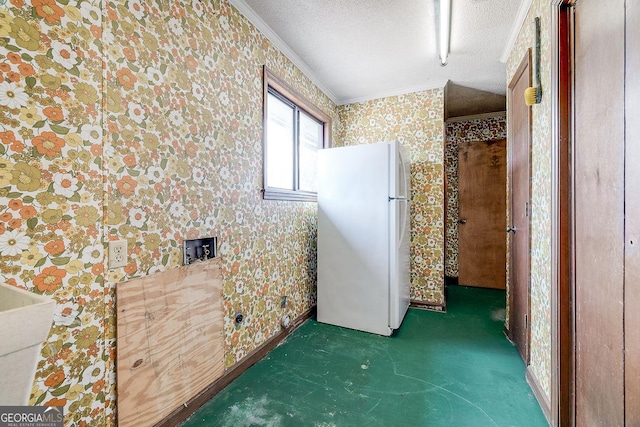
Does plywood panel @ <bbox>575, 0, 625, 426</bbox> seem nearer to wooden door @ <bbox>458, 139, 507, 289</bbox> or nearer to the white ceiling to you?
the white ceiling

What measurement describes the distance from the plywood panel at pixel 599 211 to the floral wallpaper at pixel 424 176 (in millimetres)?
1851

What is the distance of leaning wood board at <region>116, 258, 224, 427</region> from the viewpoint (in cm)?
123

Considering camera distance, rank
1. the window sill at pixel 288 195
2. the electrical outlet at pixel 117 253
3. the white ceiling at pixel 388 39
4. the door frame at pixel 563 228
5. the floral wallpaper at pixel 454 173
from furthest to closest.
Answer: the floral wallpaper at pixel 454 173
the window sill at pixel 288 195
the white ceiling at pixel 388 39
the door frame at pixel 563 228
the electrical outlet at pixel 117 253

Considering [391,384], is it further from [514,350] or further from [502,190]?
[502,190]

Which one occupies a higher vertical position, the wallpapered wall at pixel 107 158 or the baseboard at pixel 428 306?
the wallpapered wall at pixel 107 158

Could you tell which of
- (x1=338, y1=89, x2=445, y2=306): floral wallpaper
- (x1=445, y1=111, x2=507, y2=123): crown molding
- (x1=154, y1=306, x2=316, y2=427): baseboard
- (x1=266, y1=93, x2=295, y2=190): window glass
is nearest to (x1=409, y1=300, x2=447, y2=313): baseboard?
(x1=338, y1=89, x2=445, y2=306): floral wallpaper

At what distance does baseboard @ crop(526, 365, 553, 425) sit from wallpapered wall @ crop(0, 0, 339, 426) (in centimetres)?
181

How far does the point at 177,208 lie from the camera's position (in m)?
1.48

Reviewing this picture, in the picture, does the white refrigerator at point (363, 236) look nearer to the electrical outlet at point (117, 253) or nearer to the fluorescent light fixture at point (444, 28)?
the fluorescent light fixture at point (444, 28)

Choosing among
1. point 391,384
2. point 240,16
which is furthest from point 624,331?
point 240,16

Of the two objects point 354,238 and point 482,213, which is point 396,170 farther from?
point 482,213

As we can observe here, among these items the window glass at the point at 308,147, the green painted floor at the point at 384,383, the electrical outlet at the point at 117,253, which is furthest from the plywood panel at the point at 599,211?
the window glass at the point at 308,147

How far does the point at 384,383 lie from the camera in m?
1.78

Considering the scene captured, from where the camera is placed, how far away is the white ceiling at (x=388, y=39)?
1900mm
